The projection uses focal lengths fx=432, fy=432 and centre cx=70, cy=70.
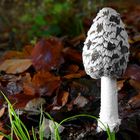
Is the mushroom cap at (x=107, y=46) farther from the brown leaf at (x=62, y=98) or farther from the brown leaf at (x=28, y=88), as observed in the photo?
the brown leaf at (x=28, y=88)

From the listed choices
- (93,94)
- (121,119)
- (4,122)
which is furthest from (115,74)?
(4,122)

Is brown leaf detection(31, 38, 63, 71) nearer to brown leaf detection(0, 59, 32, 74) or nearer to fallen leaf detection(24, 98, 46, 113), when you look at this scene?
brown leaf detection(0, 59, 32, 74)

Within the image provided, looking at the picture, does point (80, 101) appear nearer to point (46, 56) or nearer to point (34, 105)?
point (34, 105)

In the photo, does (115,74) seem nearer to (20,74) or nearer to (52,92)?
(52,92)

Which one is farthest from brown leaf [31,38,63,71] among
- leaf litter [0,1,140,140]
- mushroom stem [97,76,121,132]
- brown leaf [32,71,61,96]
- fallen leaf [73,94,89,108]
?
mushroom stem [97,76,121,132]

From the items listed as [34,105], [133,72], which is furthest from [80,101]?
[133,72]

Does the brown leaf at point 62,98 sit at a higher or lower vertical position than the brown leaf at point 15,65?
lower

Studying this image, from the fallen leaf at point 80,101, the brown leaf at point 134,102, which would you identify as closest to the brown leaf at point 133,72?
the brown leaf at point 134,102
